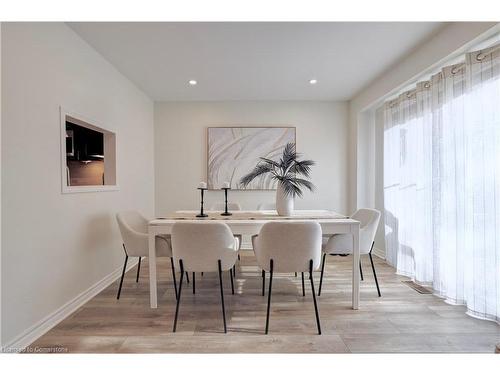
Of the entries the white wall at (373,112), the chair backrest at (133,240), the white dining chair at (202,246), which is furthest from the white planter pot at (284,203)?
the white wall at (373,112)

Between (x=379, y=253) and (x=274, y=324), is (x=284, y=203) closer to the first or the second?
(x=274, y=324)

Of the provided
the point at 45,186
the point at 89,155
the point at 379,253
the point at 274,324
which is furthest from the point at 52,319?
the point at 379,253

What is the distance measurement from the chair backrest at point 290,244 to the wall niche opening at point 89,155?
70.8 inches

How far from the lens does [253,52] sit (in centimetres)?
301

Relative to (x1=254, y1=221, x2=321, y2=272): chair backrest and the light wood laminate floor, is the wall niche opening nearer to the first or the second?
the light wood laminate floor

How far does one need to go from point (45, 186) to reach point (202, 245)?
1.27 metres

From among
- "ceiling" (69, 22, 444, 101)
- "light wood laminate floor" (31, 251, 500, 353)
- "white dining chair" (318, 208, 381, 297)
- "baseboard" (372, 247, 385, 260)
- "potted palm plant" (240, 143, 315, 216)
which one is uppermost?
"ceiling" (69, 22, 444, 101)

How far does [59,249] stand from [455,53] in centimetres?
369

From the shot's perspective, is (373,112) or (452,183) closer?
(452,183)

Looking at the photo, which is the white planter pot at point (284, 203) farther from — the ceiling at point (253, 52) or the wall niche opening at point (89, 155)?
the wall niche opening at point (89, 155)

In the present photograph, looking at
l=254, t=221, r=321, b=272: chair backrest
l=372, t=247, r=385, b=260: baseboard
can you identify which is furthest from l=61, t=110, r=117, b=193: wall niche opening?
l=372, t=247, r=385, b=260: baseboard

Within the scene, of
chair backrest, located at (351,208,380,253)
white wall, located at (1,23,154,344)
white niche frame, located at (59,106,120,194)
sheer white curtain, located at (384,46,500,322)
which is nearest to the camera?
white wall, located at (1,23,154,344)

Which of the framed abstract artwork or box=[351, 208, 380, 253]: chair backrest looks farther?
the framed abstract artwork

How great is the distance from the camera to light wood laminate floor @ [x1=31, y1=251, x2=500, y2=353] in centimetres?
199
